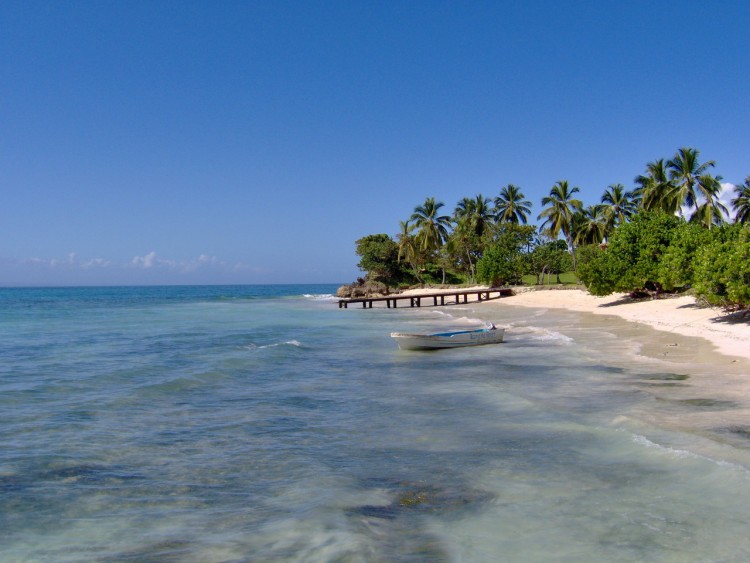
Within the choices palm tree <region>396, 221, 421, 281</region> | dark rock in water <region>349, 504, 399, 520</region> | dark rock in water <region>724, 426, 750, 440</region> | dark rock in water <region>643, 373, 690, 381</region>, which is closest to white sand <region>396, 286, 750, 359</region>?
dark rock in water <region>643, 373, 690, 381</region>

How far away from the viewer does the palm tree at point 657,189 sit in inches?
2046

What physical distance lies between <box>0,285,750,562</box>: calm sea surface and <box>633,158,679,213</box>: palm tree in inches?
1599

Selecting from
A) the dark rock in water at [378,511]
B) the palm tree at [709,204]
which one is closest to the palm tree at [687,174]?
the palm tree at [709,204]

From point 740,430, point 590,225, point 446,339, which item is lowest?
point 740,430

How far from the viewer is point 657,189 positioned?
174 feet

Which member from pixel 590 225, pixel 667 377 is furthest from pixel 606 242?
pixel 667 377

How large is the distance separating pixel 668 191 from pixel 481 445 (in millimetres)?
49517

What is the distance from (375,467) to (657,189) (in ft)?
174

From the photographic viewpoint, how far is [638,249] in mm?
38344

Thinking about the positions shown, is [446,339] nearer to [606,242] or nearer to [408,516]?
[408,516]

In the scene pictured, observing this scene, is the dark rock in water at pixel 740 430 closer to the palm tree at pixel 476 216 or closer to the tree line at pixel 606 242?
the tree line at pixel 606 242

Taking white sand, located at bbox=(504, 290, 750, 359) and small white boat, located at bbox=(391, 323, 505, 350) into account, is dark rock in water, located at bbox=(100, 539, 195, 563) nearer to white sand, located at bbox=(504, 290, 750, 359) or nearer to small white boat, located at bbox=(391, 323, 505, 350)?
small white boat, located at bbox=(391, 323, 505, 350)

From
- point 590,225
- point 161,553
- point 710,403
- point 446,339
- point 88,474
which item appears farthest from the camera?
point 590,225

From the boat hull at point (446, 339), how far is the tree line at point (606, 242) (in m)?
9.17
